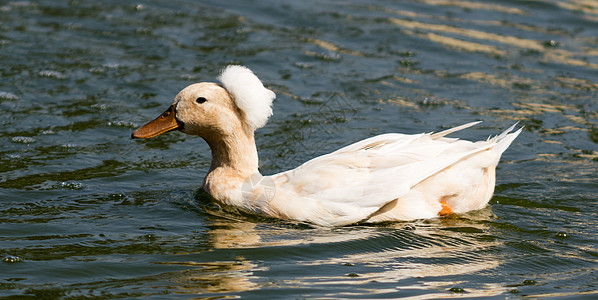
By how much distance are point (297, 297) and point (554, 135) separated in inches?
203

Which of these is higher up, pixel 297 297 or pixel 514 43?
pixel 514 43

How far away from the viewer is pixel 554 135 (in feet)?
31.6

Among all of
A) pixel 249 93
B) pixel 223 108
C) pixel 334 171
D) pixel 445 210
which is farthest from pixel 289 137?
pixel 445 210

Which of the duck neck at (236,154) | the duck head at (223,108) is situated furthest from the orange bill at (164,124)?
the duck neck at (236,154)

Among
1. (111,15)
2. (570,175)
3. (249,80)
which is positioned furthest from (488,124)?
(111,15)

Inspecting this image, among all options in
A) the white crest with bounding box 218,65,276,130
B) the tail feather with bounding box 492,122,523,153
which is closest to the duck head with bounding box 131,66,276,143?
the white crest with bounding box 218,65,276,130

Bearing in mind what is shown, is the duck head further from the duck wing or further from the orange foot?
the orange foot

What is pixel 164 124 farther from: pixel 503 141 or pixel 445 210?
pixel 503 141

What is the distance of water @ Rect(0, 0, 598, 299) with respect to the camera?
237 inches

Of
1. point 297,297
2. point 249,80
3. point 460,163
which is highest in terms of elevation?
point 249,80

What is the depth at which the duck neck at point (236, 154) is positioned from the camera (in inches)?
296

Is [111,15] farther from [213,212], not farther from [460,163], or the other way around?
[460,163]

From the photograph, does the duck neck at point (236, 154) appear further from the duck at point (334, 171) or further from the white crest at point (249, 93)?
the white crest at point (249, 93)

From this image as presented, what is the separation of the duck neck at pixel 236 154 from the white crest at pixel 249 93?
0.26 metres
